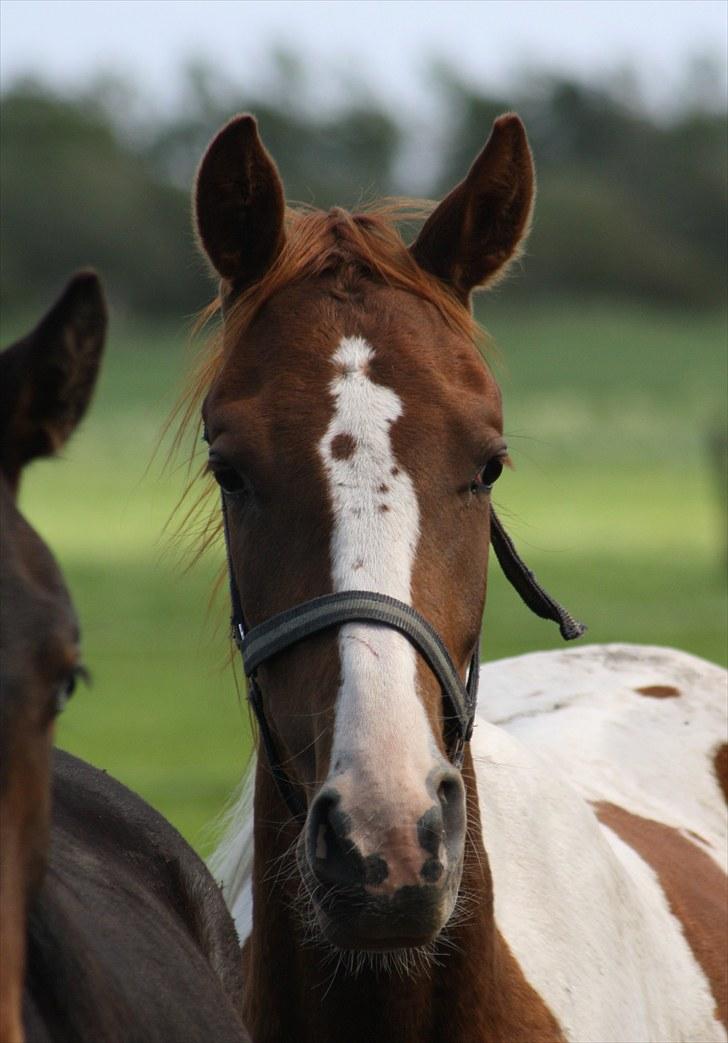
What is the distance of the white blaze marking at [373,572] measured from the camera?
9.07 feet

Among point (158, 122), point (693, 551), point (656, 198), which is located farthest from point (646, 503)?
point (158, 122)

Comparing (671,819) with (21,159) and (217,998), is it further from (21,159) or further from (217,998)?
(21,159)

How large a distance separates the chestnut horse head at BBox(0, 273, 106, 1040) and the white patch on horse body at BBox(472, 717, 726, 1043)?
5.38 feet

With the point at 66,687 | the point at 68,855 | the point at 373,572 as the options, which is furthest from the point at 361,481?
the point at 68,855

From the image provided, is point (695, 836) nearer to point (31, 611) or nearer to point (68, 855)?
point (68, 855)

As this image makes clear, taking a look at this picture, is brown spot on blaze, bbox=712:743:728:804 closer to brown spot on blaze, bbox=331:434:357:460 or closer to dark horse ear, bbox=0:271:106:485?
brown spot on blaze, bbox=331:434:357:460

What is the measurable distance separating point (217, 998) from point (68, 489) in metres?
35.8

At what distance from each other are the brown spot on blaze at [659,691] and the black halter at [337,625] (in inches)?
76.2

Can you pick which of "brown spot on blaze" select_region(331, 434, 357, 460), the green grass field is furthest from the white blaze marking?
the green grass field

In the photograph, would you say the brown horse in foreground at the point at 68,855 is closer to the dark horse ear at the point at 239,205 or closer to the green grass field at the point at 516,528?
the green grass field at the point at 516,528

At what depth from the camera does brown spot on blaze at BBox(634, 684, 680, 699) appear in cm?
534

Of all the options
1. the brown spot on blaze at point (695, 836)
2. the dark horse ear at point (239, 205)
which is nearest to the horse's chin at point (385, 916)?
the dark horse ear at point (239, 205)

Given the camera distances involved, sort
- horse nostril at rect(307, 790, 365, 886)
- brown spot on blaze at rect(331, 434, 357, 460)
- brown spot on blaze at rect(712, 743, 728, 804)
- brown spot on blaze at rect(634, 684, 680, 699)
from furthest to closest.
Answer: brown spot on blaze at rect(634, 684, 680, 699) < brown spot on blaze at rect(712, 743, 728, 804) < brown spot on blaze at rect(331, 434, 357, 460) < horse nostril at rect(307, 790, 365, 886)

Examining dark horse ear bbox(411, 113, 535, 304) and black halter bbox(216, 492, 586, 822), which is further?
dark horse ear bbox(411, 113, 535, 304)
